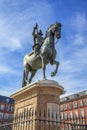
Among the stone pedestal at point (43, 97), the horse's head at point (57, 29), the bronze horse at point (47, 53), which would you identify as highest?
the horse's head at point (57, 29)

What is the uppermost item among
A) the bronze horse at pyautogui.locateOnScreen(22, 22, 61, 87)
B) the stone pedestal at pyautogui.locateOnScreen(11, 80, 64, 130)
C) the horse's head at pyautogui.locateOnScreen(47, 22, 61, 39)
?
the horse's head at pyautogui.locateOnScreen(47, 22, 61, 39)

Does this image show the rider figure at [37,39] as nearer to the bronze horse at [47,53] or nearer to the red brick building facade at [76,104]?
the bronze horse at [47,53]

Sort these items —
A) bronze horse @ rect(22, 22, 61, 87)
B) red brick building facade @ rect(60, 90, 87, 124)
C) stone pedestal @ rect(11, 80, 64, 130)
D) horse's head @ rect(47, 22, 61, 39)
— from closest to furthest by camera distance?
stone pedestal @ rect(11, 80, 64, 130), bronze horse @ rect(22, 22, 61, 87), horse's head @ rect(47, 22, 61, 39), red brick building facade @ rect(60, 90, 87, 124)

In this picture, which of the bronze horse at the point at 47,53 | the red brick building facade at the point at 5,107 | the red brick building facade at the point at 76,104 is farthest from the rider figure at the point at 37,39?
the red brick building facade at the point at 5,107

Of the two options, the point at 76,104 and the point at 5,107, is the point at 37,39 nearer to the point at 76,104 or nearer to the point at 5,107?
the point at 76,104

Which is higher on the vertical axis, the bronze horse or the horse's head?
the horse's head

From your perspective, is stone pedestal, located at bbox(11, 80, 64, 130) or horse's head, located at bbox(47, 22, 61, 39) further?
horse's head, located at bbox(47, 22, 61, 39)

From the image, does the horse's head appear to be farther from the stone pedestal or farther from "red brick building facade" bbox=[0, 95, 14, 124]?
"red brick building facade" bbox=[0, 95, 14, 124]

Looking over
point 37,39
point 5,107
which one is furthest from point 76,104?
point 37,39

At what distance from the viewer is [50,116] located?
7355 mm

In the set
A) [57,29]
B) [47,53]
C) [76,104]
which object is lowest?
[47,53]

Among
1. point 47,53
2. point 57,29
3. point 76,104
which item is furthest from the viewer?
point 76,104

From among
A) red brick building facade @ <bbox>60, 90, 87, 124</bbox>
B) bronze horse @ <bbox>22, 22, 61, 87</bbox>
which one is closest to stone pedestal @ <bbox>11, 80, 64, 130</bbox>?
bronze horse @ <bbox>22, 22, 61, 87</bbox>

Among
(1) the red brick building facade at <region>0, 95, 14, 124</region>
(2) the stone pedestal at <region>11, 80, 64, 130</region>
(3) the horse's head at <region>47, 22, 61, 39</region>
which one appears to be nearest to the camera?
(2) the stone pedestal at <region>11, 80, 64, 130</region>
